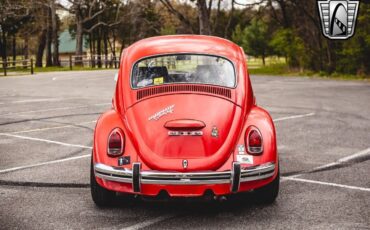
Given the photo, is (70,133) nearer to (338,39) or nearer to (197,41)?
(197,41)

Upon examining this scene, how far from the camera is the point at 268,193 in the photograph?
18.3 ft

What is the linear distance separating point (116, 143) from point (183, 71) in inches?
50.1

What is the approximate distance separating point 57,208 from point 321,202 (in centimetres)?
262

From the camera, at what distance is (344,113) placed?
43.2ft

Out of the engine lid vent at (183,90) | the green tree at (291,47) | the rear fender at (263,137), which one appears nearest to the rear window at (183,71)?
the engine lid vent at (183,90)

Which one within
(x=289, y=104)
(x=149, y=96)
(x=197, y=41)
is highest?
(x=197, y=41)

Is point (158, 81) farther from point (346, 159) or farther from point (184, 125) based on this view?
point (346, 159)

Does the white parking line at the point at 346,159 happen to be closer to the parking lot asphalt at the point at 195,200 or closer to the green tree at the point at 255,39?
the parking lot asphalt at the point at 195,200

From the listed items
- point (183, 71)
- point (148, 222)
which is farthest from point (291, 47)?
point (148, 222)

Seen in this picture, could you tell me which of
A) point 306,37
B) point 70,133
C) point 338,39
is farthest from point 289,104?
point 306,37

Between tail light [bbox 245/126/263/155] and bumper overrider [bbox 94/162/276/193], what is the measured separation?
0.59 feet

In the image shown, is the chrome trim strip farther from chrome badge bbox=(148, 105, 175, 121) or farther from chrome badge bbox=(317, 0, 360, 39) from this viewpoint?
chrome badge bbox=(317, 0, 360, 39)

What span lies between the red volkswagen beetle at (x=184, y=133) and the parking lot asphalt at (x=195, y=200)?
0.27 metres

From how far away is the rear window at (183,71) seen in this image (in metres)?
6.11
